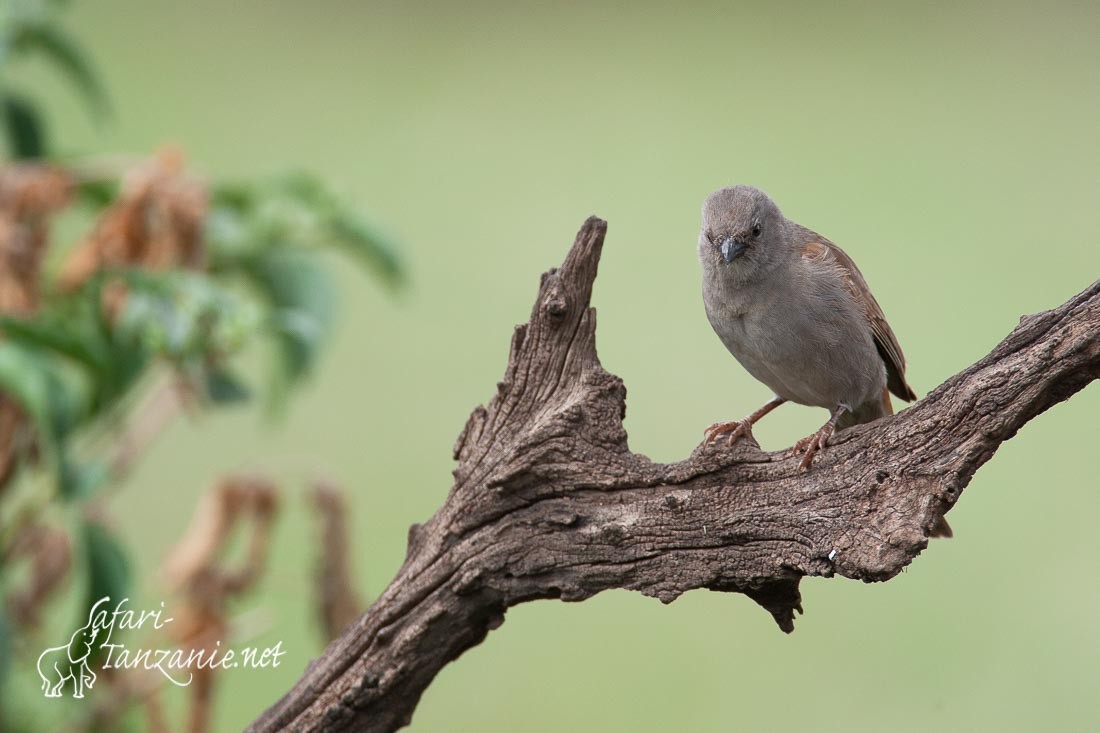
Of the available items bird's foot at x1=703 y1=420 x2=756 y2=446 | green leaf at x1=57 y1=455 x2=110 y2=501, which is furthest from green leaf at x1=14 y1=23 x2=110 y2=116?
bird's foot at x1=703 y1=420 x2=756 y2=446

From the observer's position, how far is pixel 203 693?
3.63m

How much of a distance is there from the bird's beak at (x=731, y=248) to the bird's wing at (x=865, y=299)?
0.25 m

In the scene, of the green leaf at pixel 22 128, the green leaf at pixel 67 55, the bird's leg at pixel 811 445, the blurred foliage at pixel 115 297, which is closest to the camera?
the bird's leg at pixel 811 445

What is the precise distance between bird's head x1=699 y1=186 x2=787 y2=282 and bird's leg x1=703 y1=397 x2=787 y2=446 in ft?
1.20

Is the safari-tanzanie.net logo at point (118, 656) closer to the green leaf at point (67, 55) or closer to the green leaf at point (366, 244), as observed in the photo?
the green leaf at point (366, 244)

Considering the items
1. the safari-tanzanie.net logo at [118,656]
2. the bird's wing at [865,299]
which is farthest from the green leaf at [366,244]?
the bird's wing at [865,299]

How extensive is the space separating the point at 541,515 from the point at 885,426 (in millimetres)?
759

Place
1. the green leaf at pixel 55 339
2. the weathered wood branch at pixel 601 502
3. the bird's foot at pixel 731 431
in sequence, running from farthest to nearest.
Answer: the green leaf at pixel 55 339 < the bird's foot at pixel 731 431 < the weathered wood branch at pixel 601 502

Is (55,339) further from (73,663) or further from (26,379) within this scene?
(73,663)

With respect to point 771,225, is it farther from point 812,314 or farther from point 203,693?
point 203,693

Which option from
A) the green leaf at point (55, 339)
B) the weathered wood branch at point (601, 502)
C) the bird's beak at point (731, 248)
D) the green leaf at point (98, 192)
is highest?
the green leaf at point (98, 192)

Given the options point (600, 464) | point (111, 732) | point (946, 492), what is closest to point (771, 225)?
point (600, 464)

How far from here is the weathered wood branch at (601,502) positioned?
6.97 feet

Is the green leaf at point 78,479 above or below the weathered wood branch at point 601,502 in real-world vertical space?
above
